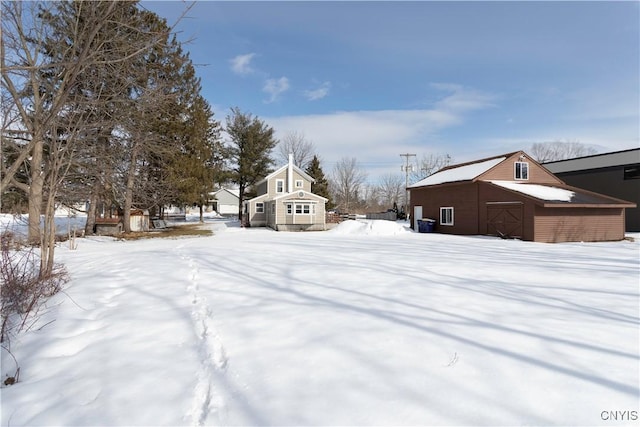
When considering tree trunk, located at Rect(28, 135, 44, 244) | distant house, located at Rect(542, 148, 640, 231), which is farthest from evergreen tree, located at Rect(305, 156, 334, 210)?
tree trunk, located at Rect(28, 135, 44, 244)

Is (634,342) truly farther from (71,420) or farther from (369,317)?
(71,420)

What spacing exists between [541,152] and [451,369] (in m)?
73.7

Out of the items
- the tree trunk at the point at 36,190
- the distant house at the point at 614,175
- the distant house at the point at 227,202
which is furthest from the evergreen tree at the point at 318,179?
the distant house at the point at 227,202

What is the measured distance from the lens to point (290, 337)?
12.4 feet

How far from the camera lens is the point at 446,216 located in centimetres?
2353

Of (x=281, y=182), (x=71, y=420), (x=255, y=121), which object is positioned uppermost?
(x=255, y=121)

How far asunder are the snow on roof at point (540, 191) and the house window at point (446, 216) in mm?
3553

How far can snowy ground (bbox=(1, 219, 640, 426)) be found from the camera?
2500mm

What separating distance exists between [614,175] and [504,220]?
12.0 meters

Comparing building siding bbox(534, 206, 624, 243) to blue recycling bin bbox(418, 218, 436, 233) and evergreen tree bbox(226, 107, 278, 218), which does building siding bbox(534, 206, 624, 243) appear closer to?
blue recycling bin bbox(418, 218, 436, 233)

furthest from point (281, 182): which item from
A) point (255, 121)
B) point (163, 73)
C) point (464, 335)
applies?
point (464, 335)

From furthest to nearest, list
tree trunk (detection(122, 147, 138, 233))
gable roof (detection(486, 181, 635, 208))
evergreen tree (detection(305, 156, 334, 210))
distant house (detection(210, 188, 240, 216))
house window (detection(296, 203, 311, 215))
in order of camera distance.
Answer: distant house (detection(210, 188, 240, 216)) < evergreen tree (detection(305, 156, 334, 210)) < house window (detection(296, 203, 311, 215)) < tree trunk (detection(122, 147, 138, 233)) < gable roof (detection(486, 181, 635, 208))

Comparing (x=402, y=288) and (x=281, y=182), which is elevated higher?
(x=281, y=182)

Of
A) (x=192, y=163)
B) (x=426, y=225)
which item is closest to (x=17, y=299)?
(x=192, y=163)
